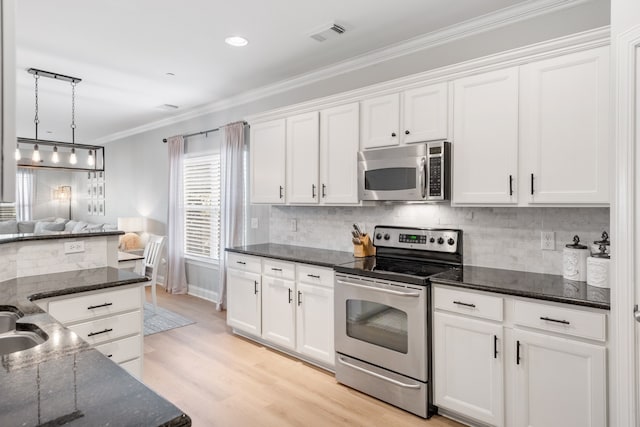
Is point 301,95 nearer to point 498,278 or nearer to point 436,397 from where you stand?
point 498,278

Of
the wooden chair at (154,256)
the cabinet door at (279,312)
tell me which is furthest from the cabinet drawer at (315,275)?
the wooden chair at (154,256)

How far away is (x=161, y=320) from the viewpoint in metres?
4.55

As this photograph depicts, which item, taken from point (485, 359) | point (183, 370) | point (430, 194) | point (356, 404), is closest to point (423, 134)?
point (430, 194)

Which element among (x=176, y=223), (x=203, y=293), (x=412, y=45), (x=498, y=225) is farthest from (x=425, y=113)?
(x=176, y=223)

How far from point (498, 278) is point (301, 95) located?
110 inches

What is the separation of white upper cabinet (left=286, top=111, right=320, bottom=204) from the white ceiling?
25.1 inches

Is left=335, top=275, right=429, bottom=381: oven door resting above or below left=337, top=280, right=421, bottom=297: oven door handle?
below

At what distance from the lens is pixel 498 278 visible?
244 centimetres

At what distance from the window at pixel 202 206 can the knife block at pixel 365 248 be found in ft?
8.42

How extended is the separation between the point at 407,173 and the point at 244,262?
1.85 metres

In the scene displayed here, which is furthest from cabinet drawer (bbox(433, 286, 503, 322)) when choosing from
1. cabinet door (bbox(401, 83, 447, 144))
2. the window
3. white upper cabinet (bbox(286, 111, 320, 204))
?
the window

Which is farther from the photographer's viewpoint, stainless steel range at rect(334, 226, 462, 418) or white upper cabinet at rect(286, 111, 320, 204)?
white upper cabinet at rect(286, 111, 320, 204)

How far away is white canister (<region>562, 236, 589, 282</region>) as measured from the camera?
2.31m

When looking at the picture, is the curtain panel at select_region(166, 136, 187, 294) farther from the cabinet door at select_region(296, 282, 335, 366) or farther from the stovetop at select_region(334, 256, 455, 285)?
the stovetop at select_region(334, 256, 455, 285)
